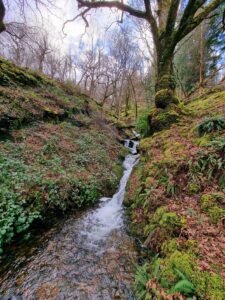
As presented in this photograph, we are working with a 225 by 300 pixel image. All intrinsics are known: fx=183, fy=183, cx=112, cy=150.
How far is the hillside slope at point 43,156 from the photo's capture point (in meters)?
4.14

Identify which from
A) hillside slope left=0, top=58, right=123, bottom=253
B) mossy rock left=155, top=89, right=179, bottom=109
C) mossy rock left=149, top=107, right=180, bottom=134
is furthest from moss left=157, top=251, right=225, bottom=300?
mossy rock left=155, top=89, right=179, bottom=109

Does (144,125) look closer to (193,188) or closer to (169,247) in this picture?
(193,188)

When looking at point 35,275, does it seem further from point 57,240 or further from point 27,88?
point 27,88

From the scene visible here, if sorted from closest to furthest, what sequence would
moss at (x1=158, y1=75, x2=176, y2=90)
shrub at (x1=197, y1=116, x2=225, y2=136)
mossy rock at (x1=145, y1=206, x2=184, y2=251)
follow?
1. mossy rock at (x1=145, y1=206, x2=184, y2=251)
2. shrub at (x1=197, y1=116, x2=225, y2=136)
3. moss at (x1=158, y1=75, x2=176, y2=90)

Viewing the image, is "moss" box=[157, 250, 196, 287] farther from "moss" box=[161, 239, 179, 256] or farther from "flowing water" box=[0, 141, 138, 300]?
"flowing water" box=[0, 141, 138, 300]

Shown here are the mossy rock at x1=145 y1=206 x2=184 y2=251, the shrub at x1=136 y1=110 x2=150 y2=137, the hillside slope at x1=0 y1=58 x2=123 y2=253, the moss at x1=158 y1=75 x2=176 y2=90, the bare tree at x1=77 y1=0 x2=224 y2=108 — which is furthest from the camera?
the shrub at x1=136 y1=110 x2=150 y2=137

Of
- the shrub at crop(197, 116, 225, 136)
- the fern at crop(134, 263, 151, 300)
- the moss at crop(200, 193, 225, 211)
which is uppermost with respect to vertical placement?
the shrub at crop(197, 116, 225, 136)

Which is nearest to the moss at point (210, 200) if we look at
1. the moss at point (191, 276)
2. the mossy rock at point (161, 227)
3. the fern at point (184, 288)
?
the mossy rock at point (161, 227)

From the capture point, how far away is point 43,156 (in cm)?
607

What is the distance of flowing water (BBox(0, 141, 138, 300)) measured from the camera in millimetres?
2795

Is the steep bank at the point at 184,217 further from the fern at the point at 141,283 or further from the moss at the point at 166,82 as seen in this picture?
the moss at the point at 166,82

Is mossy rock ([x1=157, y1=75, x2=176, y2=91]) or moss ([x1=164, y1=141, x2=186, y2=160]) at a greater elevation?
mossy rock ([x1=157, y1=75, x2=176, y2=91])

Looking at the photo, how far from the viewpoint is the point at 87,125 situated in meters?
10.8

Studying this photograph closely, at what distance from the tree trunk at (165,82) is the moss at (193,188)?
14.8 feet
